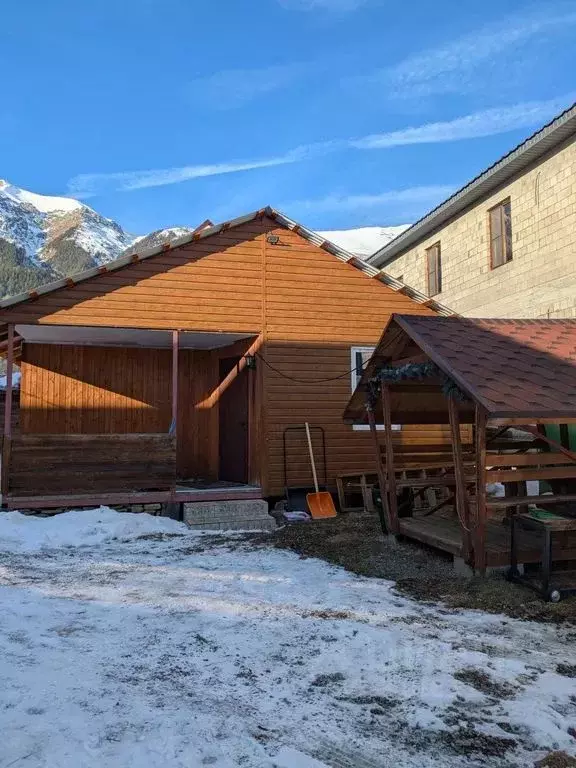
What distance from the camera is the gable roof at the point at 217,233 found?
9594 mm

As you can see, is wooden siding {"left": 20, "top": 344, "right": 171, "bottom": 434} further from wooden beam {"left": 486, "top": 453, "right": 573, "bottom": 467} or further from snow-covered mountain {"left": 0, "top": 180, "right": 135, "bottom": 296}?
snow-covered mountain {"left": 0, "top": 180, "right": 135, "bottom": 296}

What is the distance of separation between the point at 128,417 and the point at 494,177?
961 cm

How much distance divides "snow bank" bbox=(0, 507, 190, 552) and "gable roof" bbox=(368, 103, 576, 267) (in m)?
9.86

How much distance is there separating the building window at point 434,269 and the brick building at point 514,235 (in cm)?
3

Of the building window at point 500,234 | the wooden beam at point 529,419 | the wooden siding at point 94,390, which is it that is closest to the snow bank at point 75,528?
the wooden siding at point 94,390

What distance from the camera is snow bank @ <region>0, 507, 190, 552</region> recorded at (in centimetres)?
838

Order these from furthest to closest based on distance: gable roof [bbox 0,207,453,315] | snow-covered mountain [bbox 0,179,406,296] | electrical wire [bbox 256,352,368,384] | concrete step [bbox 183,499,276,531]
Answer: snow-covered mountain [bbox 0,179,406,296] < electrical wire [bbox 256,352,368,384] < concrete step [bbox 183,499,276,531] < gable roof [bbox 0,207,453,315]

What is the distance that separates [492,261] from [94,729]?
46.4 ft

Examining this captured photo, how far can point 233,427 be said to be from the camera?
12336mm

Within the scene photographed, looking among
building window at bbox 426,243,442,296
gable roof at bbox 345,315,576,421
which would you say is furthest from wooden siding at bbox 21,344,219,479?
building window at bbox 426,243,442,296

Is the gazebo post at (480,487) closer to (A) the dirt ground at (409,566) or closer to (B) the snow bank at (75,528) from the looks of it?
(A) the dirt ground at (409,566)

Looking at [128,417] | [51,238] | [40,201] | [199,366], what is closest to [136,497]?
[128,417]

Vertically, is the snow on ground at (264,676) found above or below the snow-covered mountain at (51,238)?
below

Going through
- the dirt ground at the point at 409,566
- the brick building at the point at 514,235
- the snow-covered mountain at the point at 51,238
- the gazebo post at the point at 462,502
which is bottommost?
the dirt ground at the point at 409,566
